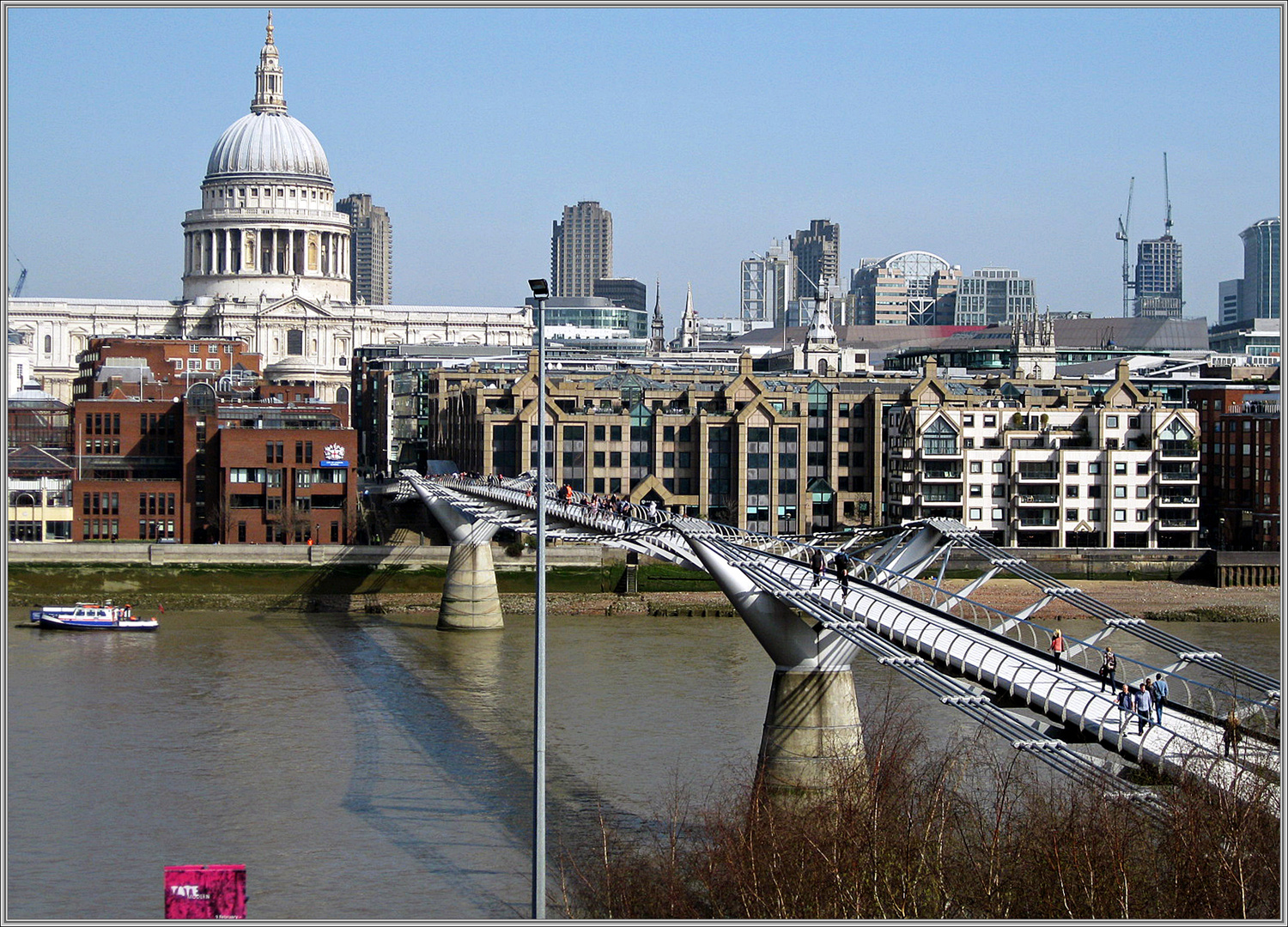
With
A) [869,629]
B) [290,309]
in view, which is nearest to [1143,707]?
[869,629]

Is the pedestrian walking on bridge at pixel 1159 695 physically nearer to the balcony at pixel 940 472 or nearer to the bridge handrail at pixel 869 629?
the bridge handrail at pixel 869 629

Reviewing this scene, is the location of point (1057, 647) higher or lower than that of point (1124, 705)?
higher

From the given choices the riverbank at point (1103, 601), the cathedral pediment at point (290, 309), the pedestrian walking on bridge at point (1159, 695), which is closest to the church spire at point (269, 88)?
the cathedral pediment at point (290, 309)

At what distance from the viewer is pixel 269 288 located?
120312 mm

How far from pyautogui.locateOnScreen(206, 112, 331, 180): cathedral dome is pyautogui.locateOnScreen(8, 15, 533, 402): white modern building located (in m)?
0.08

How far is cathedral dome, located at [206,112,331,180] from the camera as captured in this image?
12325 cm

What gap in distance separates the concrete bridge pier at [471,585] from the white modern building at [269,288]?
71.7 meters

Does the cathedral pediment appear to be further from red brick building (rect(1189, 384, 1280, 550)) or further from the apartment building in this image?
red brick building (rect(1189, 384, 1280, 550))

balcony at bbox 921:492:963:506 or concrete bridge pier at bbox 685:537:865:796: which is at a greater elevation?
balcony at bbox 921:492:963:506

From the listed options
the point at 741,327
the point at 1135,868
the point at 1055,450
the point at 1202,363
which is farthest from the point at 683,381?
the point at 741,327

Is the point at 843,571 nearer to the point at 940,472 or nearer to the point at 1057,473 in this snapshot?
the point at 1057,473

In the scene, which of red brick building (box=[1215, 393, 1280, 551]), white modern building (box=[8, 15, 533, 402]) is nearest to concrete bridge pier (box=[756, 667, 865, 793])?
red brick building (box=[1215, 393, 1280, 551])

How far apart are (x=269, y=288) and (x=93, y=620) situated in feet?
268

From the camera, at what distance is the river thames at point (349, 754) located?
64.4 feet
